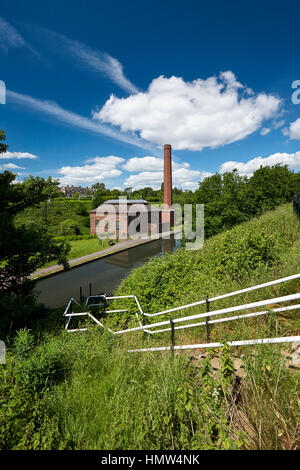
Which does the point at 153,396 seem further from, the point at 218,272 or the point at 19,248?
the point at 19,248

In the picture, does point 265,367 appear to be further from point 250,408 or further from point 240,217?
point 240,217

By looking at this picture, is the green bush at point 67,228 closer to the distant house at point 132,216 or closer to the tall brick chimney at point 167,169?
the distant house at point 132,216

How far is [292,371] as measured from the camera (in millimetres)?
2086

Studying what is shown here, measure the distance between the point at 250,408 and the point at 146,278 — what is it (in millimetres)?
6728

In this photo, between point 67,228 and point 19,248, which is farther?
point 67,228

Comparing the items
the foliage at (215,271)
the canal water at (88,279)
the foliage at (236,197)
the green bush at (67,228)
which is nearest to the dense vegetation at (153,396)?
the foliage at (215,271)

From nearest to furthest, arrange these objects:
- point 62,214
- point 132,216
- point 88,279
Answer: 1. point 88,279
2. point 132,216
3. point 62,214

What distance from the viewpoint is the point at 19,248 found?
6742 mm

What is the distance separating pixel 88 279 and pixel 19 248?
323 inches

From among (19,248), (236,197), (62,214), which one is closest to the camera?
(19,248)

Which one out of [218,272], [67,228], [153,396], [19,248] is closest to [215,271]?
[218,272]

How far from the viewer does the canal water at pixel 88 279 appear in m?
11.8

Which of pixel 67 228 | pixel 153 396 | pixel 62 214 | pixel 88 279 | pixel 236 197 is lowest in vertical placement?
pixel 88 279

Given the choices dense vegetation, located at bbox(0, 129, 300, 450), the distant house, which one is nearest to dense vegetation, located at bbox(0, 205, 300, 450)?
dense vegetation, located at bbox(0, 129, 300, 450)
